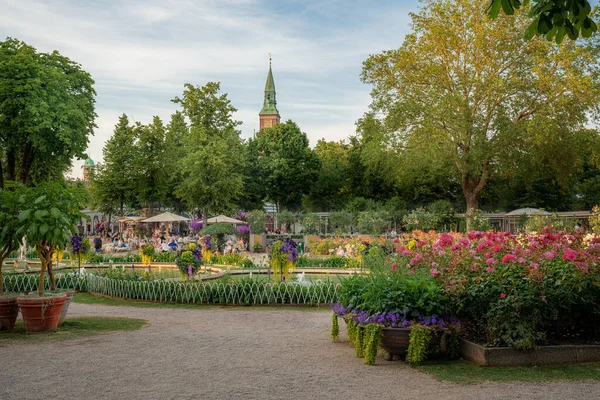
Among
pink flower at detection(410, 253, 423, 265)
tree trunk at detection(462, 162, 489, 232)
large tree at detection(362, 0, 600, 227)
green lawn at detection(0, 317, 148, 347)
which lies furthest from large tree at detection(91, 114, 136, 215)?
pink flower at detection(410, 253, 423, 265)

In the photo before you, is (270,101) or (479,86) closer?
(479,86)

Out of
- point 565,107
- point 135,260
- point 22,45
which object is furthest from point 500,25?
point 22,45

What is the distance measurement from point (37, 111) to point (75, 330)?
887 inches

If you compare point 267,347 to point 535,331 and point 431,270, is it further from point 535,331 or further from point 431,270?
point 535,331

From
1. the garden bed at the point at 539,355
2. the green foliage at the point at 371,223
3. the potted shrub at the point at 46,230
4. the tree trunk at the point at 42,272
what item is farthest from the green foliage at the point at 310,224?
the garden bed at the point at 539,355

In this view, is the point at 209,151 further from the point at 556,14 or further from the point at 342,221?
the point at 556,14

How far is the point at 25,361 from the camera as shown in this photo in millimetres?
7957

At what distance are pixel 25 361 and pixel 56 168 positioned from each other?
104 feet

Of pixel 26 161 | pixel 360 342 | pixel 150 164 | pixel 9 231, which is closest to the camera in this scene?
pixel 360 342

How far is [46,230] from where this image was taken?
9594 mm

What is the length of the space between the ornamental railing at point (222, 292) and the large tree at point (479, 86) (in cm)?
2279

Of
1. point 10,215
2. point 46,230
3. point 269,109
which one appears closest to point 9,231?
point 10,215

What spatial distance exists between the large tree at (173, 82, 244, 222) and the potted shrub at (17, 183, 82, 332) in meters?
30.4

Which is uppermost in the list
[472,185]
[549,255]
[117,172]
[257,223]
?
[117,172]
